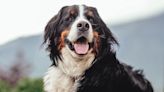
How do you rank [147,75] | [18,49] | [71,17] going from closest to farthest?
[71,17] → [147,75] → [18,49]

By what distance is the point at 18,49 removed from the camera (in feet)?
29.9

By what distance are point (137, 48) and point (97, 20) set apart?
4.00 ft

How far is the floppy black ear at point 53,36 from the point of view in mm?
7723

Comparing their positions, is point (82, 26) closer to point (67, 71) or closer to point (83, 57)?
point (83, 57)

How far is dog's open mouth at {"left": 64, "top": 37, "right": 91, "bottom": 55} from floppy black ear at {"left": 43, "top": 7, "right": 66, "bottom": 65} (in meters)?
0.14

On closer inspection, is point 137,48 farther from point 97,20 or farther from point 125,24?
point 97,20

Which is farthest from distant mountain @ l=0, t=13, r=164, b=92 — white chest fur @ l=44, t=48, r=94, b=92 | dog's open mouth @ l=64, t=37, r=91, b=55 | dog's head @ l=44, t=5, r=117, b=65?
dog's open mouth @ l=64, t=37, r=91, b=55

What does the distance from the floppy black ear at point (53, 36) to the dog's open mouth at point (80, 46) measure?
0.14 m

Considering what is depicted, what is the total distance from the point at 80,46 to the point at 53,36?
0.25 m

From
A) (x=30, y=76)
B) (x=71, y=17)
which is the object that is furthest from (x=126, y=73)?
(x=30, y=76)

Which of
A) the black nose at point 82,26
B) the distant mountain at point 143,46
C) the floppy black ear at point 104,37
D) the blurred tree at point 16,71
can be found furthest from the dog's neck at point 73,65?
the blurred tree at point 16,71

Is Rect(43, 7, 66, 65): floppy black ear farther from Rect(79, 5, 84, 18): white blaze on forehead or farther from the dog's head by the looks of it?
Rect(79, 5, 84, 18): white blaze on forehead

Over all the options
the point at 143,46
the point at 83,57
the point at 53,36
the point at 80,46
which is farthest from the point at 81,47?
the point at 143,46

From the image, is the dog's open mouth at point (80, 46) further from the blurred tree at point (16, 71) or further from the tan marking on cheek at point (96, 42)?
the blurred tree at point (16, 71)
